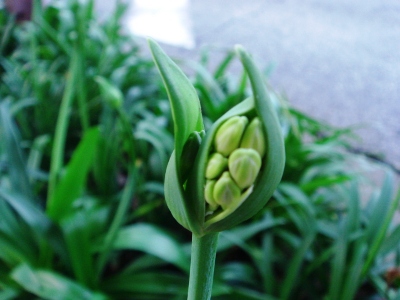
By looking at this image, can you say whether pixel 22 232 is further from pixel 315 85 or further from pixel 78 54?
pixel 315 85

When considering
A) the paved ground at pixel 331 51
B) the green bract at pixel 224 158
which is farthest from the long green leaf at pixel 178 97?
the paved ground at pixel 331 51

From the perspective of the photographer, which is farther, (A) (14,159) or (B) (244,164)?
(A) (14,159)

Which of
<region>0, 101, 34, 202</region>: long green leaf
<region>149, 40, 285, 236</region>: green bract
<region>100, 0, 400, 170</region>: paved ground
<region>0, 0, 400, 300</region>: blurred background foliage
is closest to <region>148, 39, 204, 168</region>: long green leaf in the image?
<region>149, 40, 285, 236</region>: green bract

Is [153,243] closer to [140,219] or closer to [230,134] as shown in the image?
[140,219]

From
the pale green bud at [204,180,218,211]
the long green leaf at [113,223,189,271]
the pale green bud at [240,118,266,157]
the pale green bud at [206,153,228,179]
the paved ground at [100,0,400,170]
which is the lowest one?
the long green leaf at [113,223,189,271]

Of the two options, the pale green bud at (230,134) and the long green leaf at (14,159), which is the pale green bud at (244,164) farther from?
the long green leaf at (14,159)

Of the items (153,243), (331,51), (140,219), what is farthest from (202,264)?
(331,51)

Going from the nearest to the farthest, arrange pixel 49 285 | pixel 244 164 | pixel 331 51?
pixel 244 164 < pixel 49 285 < pixel 331 51

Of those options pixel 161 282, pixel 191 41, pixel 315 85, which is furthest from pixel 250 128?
pixel 191 41

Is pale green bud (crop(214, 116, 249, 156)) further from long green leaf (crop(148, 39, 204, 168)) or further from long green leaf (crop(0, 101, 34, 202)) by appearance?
long green leaf (crop(0, 101, 34, 202))
